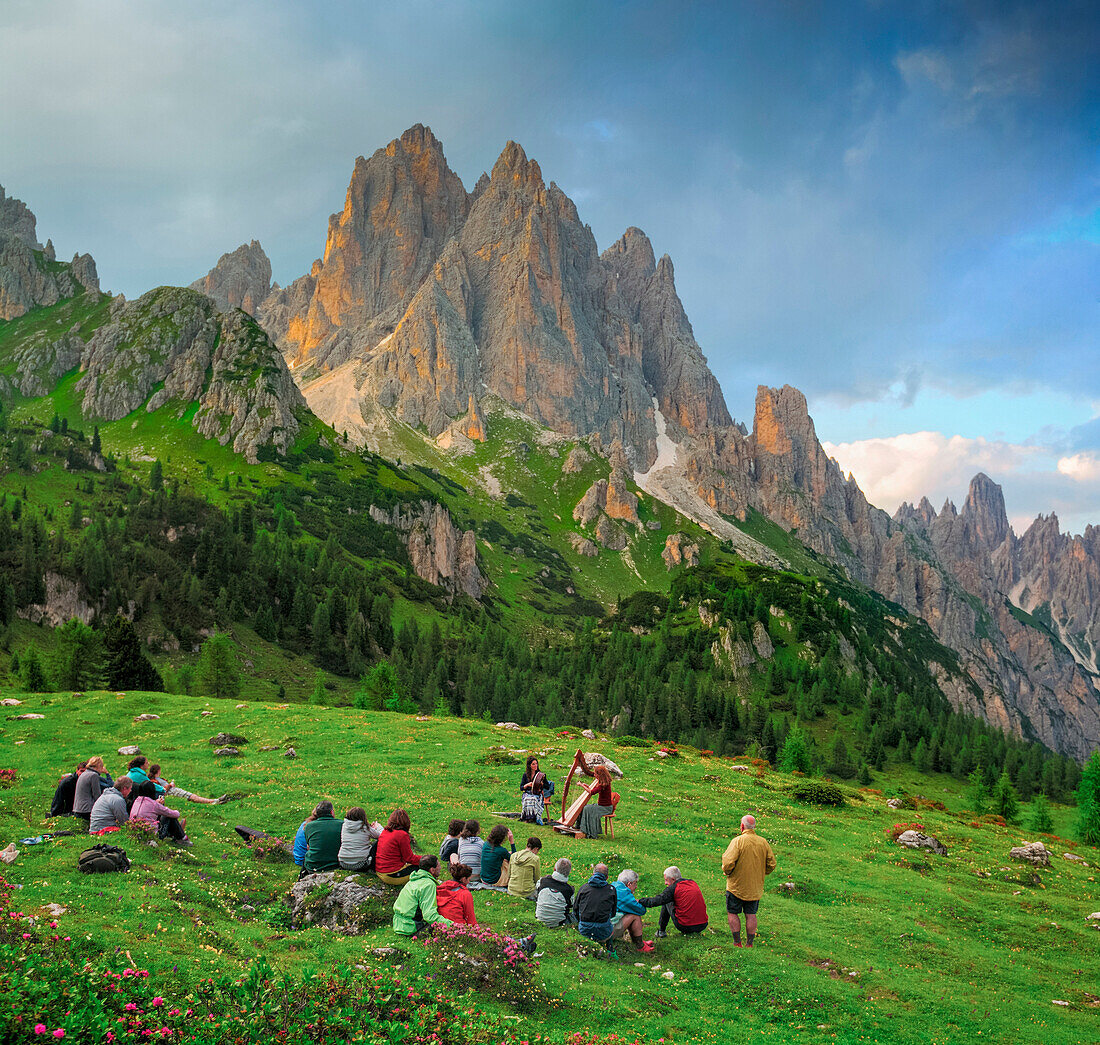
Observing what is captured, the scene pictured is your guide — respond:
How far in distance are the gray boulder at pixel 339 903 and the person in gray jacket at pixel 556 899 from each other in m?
4.62

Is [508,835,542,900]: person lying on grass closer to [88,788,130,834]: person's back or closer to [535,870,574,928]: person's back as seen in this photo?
[535,870,574,928]: person's back

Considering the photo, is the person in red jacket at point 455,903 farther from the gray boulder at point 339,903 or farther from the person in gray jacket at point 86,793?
the person in gray jacket at point 86,793

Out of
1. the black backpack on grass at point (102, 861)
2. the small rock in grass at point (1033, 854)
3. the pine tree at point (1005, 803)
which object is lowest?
the pine tree at point (1005, 803)

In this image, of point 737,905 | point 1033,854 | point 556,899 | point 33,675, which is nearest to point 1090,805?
point 1033,854

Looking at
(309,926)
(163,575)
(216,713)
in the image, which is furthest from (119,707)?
(163,575)

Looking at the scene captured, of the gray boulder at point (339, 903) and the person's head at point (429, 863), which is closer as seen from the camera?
the gray boulder at point (339, 903)

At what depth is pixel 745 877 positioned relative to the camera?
71.9ft

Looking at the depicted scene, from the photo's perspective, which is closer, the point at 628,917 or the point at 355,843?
the point at 628,917

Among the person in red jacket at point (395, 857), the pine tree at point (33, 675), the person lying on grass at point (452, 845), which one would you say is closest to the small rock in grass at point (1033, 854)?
the person lying on grass at point (452, 845)

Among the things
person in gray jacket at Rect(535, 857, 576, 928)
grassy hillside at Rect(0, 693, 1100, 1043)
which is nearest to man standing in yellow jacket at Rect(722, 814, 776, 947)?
grassy hillside at Rect(0, 693, 1100, 1043)

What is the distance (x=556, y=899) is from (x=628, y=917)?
2.38 meters

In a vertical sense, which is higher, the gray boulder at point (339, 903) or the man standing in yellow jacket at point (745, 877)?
the man standing in yellow jacket at point (745, 877)

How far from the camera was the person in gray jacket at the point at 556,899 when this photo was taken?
20.9 metres

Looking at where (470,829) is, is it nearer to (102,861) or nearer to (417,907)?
(417,907)
